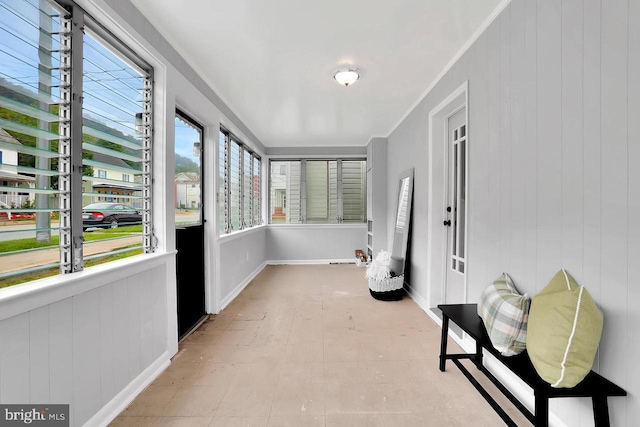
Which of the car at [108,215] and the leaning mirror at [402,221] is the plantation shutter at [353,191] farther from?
the car at [108,215]

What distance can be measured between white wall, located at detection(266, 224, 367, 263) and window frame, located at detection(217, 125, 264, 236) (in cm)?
55

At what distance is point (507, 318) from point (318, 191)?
16.2ft

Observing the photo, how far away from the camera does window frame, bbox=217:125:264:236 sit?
12.3 ft

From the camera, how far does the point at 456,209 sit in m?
2.94

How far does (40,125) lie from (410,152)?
3680 millimetres

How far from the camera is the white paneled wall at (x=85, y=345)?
1.18 m

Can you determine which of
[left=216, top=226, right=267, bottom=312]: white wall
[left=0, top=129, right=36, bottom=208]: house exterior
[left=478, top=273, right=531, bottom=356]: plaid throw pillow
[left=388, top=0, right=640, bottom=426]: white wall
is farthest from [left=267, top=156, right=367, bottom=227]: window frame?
[left=0, top=129, right=36, bottom=208]: house exterior

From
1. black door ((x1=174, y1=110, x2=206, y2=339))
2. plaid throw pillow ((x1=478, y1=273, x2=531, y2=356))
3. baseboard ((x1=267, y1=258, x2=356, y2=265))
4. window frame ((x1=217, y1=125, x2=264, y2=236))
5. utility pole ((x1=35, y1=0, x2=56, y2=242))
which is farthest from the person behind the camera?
baseboard ((x1=267, y1=258, x2=356, y2=265))

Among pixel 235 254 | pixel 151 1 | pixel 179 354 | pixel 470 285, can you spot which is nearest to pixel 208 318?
pixel 179 354

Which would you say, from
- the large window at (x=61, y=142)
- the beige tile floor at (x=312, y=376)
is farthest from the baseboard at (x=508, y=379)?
the large window at (x=61, y=142)

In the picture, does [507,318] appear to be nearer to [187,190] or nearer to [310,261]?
[187,190]

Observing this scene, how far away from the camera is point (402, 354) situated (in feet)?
7.84

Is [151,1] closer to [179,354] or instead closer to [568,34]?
[568,34]

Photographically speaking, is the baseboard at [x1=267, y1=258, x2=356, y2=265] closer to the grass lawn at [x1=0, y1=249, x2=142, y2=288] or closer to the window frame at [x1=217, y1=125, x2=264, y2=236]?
the window frame at [x1=217, y1=125, x2=264, y2=236]
